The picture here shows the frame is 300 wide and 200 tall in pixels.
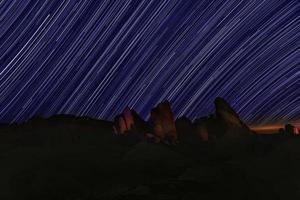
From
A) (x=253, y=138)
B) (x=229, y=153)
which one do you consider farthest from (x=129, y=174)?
(x=253, y=138)

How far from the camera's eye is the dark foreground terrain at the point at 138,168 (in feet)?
190

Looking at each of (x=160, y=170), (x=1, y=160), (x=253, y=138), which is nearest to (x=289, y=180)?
(x=160, y=170)

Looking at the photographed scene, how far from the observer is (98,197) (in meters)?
53.9

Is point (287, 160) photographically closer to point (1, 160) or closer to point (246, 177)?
point (246, 177)

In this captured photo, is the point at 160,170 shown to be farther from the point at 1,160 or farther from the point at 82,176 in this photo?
the point at 1,160

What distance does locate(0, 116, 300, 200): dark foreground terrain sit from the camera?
5784cm

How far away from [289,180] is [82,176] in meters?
29.5

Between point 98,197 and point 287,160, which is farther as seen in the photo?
point 287,160

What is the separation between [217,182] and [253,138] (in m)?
38.3

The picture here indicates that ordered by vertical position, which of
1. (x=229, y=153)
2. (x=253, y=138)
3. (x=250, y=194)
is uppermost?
(x=253, y=138)

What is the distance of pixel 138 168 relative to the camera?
73.4 meters

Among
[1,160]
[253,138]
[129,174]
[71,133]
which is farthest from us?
[71,133]

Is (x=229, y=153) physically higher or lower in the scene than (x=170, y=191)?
higher

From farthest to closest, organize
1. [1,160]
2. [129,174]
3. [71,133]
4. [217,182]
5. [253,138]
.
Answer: [71,133] < [253,138] < [1,160] < [129,174] < [217,182]
